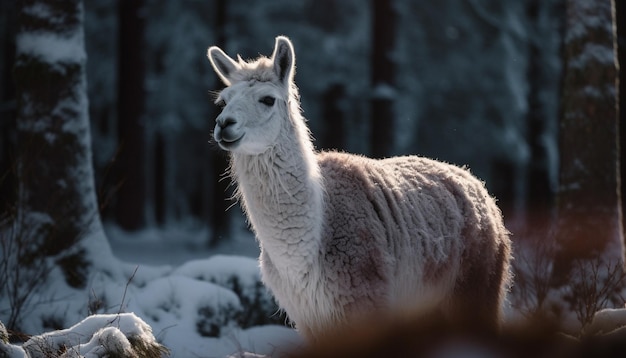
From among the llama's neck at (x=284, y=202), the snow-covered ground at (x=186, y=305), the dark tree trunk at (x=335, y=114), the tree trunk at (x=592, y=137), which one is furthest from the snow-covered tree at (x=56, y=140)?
the dark tree trunk at (x=335, y=114)

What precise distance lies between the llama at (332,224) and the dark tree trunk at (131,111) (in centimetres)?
1033

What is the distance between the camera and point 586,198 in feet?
25.1

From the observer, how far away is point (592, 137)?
764 cm

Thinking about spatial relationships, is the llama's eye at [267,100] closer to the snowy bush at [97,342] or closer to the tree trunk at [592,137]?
the snowy bush at [97,342]

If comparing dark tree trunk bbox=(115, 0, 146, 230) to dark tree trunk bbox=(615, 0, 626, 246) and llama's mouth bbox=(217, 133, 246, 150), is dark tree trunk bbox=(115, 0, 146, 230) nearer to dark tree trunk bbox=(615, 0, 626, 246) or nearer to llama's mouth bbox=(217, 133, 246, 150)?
dark tree trunk bbox=(615, 0, 626, 246)

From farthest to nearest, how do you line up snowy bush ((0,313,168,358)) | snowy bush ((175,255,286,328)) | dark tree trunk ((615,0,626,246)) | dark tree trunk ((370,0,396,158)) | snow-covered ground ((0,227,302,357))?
dark tree trunk ((370,0,396,158))
dark tree trunk ((615,0,626,246))
snowy bush ((175,255,286,328))
snow-covered ground ((0,227,302,357))
snowy bush ((0,313,168,358))

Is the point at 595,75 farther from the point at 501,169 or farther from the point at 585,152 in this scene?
the point at 501,169

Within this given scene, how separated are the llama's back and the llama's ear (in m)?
0.76

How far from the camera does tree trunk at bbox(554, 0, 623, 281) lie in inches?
299

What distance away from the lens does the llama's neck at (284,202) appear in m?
5.31

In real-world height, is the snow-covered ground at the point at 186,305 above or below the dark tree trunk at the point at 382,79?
below

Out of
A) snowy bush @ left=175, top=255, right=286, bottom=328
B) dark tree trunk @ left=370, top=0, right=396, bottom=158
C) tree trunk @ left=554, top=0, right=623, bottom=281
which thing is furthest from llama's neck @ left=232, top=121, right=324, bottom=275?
dark tree trunk @ left=370, top=0, right=396, bottom=158

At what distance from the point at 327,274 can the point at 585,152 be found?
3650 mm

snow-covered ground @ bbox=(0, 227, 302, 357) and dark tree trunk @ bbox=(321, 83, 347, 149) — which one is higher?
dark tree trunk @ bbox=(321, 83, 347, 149)
